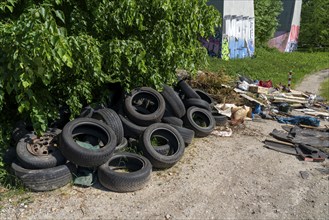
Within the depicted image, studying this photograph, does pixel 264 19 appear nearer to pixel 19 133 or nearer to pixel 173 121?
pixel 173 121

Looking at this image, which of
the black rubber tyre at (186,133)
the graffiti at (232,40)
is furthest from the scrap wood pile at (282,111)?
the graffiti at (232,40)

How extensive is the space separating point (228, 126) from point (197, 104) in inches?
44.0

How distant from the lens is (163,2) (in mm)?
5914

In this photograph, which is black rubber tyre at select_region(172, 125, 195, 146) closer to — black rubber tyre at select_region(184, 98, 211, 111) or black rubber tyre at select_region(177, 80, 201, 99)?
black rubber tyre at select_region(184, 98, 211, 111)

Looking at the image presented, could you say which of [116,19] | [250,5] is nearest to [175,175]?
[116,19]

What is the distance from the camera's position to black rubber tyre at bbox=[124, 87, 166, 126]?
654cm

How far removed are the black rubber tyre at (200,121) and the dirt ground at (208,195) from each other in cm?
67

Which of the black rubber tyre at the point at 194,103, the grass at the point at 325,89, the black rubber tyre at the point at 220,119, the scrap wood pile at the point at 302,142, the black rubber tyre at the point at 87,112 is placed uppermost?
the black rubber tyre at the point at 87,112

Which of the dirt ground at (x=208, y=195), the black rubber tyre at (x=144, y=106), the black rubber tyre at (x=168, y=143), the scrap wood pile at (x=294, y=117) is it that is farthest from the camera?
the scrap wood pile at (x=294, y=117)

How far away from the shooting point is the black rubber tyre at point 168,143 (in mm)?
5730

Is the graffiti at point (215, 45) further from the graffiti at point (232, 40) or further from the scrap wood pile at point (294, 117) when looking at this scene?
the scrap wood pile at point (294, 117)

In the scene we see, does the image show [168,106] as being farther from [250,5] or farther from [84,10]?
[250,5]

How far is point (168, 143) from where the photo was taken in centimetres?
649

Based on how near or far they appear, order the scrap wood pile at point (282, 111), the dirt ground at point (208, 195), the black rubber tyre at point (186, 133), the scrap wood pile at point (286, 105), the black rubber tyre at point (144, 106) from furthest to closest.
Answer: the scrap wood pile at point (286, 105) → the scrap wood pile at point (282, 111) → the black rubber tyre at point (186, 133) → the black rubber tyre at point (144, 106) → the dirt ground at point (208, 195)
